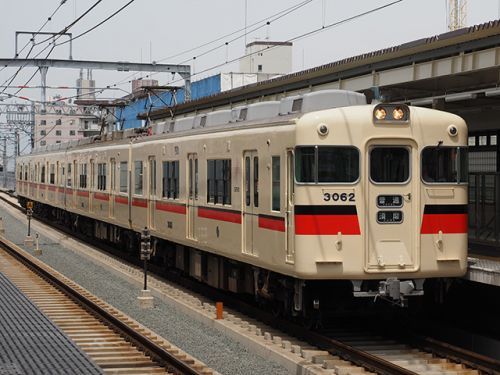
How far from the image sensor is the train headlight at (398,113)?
11055 mm

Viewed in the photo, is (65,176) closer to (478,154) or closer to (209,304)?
(209,304)

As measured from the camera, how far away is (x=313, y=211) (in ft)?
35.5

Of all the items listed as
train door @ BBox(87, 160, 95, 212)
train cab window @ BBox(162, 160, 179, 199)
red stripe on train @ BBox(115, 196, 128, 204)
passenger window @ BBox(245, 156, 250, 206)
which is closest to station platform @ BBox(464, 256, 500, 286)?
passenger window @ BBox(245, 156, 250, 206)

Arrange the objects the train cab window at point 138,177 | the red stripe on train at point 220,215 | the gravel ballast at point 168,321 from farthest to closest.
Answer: the train cab window at point 138,177, the red stripe on train at point 220,215, the gravel ballast at point 168,321

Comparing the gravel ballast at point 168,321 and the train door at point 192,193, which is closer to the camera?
the gravel ballast at point 168,321

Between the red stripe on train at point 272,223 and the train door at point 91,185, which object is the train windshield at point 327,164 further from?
the train door at point 91,185

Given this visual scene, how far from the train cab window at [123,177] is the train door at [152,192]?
7.68 ft

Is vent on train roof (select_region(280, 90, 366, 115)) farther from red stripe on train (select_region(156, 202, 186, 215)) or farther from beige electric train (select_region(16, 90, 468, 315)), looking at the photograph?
red stripe on train (select_region(156, 202, 186, 215))

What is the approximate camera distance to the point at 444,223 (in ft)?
36.9

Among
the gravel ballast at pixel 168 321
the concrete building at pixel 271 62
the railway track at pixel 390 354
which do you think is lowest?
the gravel ballast at pixel 168 321

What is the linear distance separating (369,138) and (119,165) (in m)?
11.7

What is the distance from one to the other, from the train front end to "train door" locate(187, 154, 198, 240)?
4550mm

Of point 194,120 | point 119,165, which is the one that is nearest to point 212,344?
point 194,120

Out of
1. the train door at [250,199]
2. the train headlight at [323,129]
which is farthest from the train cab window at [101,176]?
the train headlight at [323,129]
